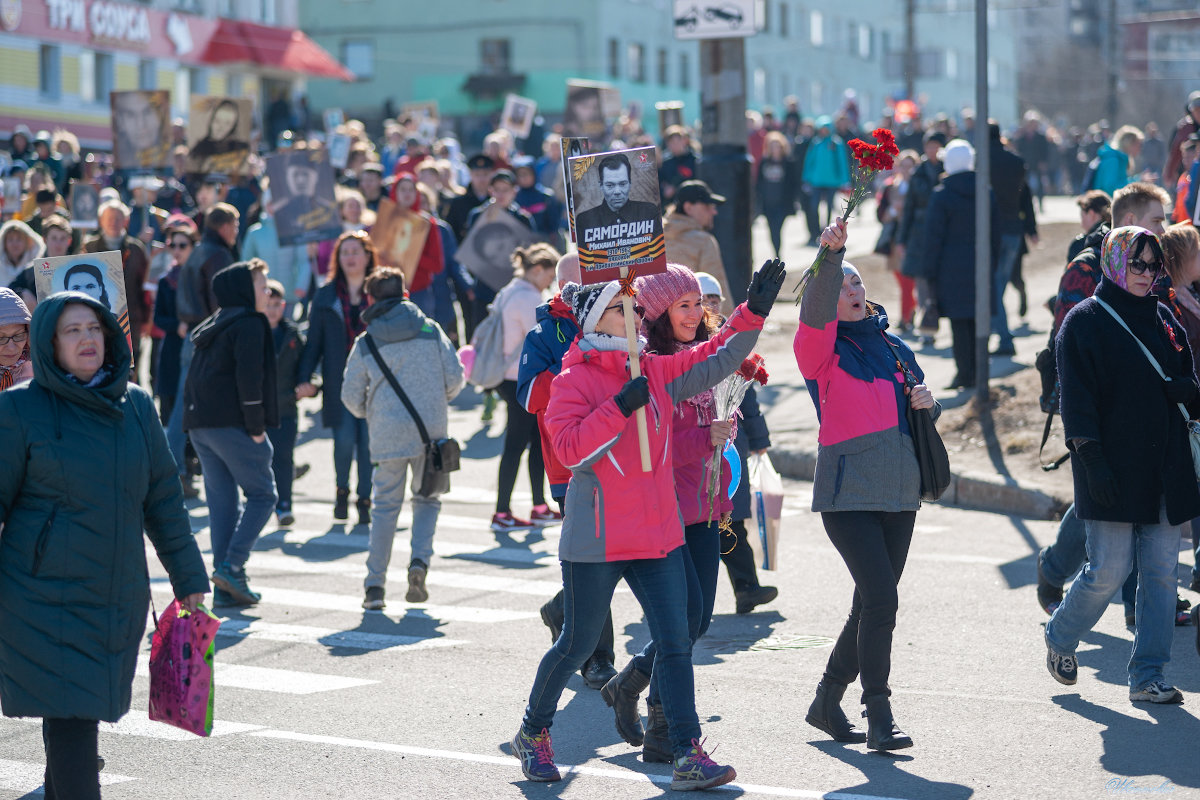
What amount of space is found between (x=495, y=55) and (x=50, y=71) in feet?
67.7

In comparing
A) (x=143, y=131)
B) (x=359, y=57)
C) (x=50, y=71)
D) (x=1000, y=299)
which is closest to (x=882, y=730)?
(x=1000, y=299)

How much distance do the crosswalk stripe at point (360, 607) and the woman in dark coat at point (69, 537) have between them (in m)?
3.80

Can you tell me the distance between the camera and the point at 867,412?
6.20m

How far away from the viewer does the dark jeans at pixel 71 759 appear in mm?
4812

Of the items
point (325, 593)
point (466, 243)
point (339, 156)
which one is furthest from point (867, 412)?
point (339, 156)

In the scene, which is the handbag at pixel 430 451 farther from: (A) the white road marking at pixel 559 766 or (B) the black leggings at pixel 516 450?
(A) the white road marking at pixel 559 766

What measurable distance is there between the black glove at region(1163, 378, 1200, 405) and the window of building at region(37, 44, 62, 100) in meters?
42.5

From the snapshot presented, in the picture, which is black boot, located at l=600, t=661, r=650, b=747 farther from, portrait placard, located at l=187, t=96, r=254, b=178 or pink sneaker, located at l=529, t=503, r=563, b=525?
portrait placard, located at l=187, t=96, r=254, b=178

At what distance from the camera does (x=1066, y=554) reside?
25.7 ft

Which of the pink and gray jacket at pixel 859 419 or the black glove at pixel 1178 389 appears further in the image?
the black glove at pixel 1178 389

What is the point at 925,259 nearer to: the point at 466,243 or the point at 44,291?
the point at 466,243

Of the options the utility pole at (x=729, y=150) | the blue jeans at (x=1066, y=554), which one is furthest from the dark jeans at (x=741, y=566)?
the utility pole at (x=729, y=150)

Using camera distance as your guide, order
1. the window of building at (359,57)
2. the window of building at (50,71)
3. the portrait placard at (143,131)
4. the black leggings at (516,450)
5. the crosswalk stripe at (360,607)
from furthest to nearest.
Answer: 1. the window of building at (359,57)
2. the window of building at (50,71)
3. the portrait placard at (143,131)
4. the black leggings at (516,450)
5. the crosswalk stripe at (360,607)

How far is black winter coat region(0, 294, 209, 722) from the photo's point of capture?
15.7 feet
